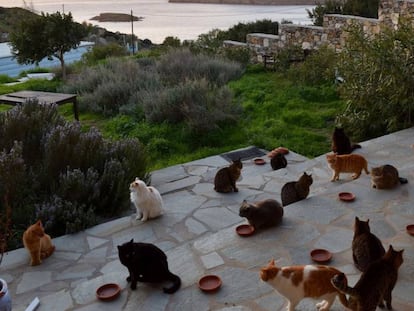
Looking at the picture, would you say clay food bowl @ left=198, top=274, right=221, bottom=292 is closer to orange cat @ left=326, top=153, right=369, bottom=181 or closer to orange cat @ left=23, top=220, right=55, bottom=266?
orange cat @ left=23, top=220, right=55, bottom=266

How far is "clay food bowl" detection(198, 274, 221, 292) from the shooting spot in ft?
9.79

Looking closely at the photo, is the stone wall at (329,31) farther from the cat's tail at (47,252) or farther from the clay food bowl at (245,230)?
the cat's tail at (47,252)

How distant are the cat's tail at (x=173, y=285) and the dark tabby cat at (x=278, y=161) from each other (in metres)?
2.96

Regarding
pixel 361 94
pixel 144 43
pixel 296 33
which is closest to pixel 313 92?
pixel 361 94

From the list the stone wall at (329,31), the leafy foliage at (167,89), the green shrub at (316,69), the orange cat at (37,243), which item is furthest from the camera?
the green shrub at (316,69)

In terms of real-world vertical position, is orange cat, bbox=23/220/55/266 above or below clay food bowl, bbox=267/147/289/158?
below

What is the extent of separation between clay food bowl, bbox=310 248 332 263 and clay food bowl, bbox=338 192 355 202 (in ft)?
3.33

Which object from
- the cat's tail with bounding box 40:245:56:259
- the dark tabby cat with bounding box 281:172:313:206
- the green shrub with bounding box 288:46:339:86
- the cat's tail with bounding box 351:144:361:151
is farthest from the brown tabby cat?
the green shrub with bounding box 288:46:339:86

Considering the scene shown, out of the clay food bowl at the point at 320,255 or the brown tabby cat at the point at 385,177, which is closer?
the clay food bowl at the point at 320,255

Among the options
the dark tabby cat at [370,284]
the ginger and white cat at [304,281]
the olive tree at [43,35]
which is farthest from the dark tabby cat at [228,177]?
the olive tree at [43,35]

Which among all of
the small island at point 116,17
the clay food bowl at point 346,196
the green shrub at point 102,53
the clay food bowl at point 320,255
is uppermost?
the small island at point 116,17

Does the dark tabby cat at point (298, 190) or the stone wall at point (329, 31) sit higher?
the stone wall at point (329, 31)

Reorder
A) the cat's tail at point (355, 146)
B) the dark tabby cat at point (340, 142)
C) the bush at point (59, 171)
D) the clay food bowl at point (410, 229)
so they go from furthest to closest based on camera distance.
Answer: the cat's tail at point (355, 146) → the dark tabby cat at point (340, 142) → the bush at point (59, 171) → the clay food bowl at point (410, 229)

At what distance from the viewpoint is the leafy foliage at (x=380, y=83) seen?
21.1ft
